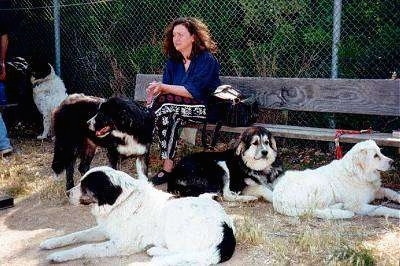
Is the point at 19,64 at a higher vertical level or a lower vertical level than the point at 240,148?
higher

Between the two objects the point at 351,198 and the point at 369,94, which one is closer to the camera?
the point at 351,198

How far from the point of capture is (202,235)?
12.0 ft

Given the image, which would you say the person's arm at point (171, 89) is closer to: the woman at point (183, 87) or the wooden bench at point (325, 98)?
the woman at point (183, 87)

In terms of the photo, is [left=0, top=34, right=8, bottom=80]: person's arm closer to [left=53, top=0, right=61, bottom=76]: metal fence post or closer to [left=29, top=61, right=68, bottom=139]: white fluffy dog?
[left=29, top=61, right=68, bottom=139]: white fluffy dog

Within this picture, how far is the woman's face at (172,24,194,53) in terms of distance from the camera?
6254mm

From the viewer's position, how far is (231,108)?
603 centimetres

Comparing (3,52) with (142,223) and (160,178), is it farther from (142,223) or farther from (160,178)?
(142,223)

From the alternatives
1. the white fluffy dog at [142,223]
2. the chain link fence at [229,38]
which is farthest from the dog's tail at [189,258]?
the chain link fence at [229,38]

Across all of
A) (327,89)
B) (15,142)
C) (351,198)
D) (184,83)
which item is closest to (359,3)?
(327,89)

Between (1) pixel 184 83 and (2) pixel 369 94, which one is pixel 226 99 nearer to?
(1) pixel 184 83

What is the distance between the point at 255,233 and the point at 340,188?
1228mm

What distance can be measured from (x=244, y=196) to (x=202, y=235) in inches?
73.1

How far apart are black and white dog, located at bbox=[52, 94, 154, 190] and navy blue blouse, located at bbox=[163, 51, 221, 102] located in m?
0.64

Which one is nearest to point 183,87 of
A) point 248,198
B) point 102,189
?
point 248,198
